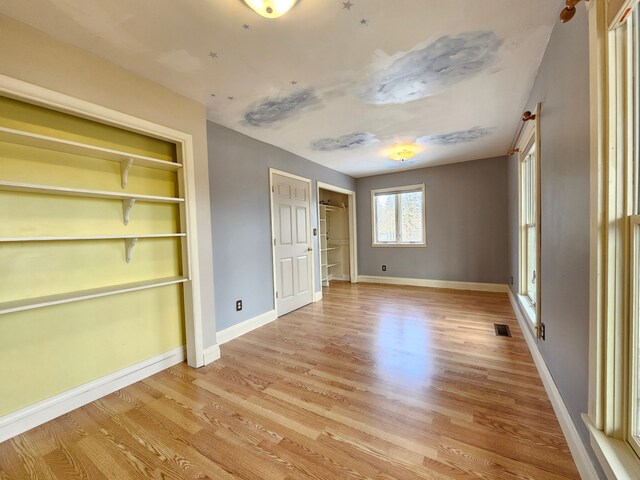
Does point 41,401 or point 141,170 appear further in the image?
point 141,170

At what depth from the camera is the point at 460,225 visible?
482 centimetres

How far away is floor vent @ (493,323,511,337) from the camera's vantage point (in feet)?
9.06

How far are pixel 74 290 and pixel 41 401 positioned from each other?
687 mm

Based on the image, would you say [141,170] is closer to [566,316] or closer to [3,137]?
[3,137]

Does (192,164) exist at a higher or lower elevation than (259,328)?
higher

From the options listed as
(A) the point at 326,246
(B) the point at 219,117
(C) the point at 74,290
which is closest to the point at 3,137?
(C) the point at 74,290

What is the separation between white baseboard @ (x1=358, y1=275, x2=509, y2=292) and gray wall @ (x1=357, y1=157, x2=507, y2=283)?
7 centimetres

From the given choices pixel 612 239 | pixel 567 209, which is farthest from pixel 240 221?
pixel 612 239

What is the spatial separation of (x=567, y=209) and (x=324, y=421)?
5.89 ft

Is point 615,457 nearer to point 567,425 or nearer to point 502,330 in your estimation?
point 567,425

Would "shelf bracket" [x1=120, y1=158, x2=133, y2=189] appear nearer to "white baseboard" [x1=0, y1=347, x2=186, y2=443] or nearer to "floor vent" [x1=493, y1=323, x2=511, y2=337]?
"white baseboard" [x1=0, y1=347, x2=186, y2=443]

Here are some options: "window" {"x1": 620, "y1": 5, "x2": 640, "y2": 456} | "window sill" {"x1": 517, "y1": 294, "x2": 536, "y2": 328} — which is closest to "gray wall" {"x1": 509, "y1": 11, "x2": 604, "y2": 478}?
"window" {"x1": 620, "y1": 5, "x2": 640, "y2": 456}

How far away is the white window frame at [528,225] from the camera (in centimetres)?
199

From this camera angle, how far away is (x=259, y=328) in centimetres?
319
